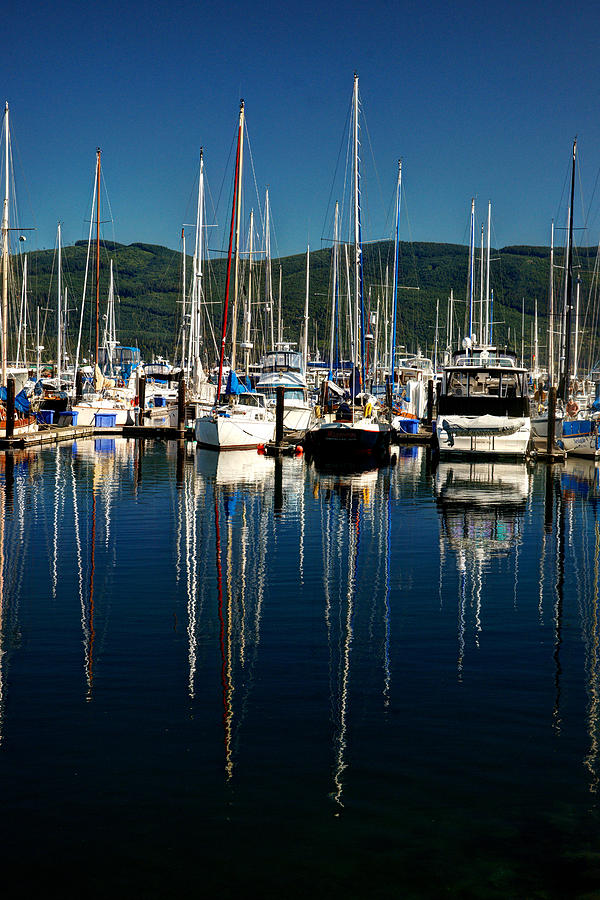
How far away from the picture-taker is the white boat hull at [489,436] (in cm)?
3975

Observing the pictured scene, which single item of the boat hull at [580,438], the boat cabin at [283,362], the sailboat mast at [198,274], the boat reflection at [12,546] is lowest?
the boat reflection at [12,546]

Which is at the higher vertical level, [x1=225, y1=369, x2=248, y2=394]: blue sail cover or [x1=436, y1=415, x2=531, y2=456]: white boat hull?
[x1=225, y1=369, x2=248, y2=394]: blue sail cover

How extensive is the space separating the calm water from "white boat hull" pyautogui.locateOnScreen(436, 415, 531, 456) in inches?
719

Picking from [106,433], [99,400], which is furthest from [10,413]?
[99,400]

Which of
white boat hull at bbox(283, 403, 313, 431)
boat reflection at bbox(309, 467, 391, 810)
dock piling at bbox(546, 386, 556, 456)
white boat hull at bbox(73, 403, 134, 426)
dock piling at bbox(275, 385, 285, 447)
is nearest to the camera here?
boat reflection at bbox(309, 467, 391, 810)

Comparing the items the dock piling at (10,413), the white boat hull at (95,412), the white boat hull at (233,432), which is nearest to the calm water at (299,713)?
the white boat hull at (233,432)

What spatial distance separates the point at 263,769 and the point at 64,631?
209 inches

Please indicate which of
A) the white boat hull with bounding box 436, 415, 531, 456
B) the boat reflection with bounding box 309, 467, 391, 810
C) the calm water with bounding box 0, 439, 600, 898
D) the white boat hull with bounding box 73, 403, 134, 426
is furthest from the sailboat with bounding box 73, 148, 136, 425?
the calm water with bounding box 0, 439, 600, 898

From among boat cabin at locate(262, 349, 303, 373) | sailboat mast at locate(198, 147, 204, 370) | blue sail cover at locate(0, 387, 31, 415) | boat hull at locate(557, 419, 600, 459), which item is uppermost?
sailboat mast at locate(198, 147, 204, 370)

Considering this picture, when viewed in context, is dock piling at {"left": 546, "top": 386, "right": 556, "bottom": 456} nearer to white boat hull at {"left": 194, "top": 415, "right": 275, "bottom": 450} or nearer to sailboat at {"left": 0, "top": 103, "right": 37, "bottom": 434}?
white boat hull at {"left": 194, "top": 415, "right": 275, "bottom": 450}

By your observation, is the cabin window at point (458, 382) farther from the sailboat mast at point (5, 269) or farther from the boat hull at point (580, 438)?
the sailboat mast at point (5, 269)

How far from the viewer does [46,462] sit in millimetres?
39000

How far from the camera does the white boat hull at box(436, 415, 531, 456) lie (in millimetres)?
39750

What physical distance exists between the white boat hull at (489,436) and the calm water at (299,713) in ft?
59.9
